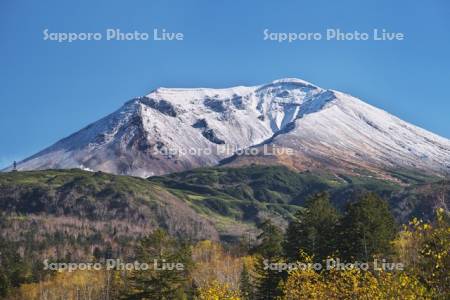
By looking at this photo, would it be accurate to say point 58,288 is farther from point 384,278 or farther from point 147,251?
point 384,278

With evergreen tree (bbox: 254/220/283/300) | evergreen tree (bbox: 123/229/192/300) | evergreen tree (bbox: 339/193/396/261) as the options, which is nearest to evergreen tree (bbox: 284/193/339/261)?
evergreen tree (bbox: 339/193/396/261)

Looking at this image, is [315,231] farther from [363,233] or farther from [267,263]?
[267,263]

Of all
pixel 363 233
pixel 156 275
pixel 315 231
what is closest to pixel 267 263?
pixel 315 231

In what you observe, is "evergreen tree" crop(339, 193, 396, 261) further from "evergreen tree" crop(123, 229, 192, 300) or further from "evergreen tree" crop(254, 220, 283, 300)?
"evergreen tree" crop(123, 229, 192, 300)

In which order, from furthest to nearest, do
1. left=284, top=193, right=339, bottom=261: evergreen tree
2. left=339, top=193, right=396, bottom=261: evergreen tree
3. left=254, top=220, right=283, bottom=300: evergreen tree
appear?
left=254, top=220, right=283, bottom=300: evergreen tree < left=284, top=193, right=339, bottom=261: evergreen tree < left=339, top=193, right=396, bottom=261: evergreen tree

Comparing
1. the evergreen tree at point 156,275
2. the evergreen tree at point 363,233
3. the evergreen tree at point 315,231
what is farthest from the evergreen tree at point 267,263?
the evergreen tree at point 156,275

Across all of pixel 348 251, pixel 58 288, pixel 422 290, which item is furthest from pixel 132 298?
pixel 58 288
